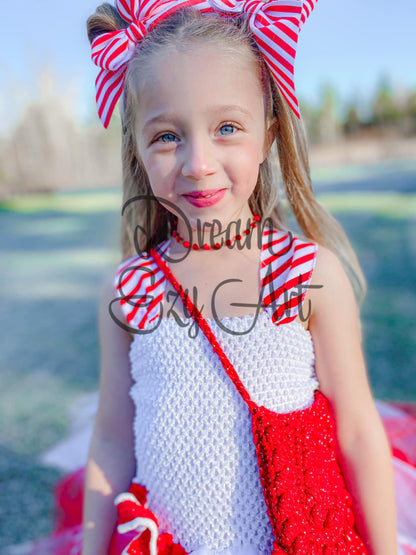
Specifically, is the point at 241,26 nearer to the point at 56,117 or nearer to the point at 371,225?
the point at 371,225

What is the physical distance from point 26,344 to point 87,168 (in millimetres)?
9062

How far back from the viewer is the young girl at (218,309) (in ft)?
2.85

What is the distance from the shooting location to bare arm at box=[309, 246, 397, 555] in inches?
36.5

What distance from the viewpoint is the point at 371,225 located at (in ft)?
18.7

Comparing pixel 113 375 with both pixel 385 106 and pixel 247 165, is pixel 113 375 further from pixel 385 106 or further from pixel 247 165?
pixel 385 106

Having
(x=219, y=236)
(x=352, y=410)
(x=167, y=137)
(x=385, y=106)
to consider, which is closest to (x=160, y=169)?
(x=167, y=137)

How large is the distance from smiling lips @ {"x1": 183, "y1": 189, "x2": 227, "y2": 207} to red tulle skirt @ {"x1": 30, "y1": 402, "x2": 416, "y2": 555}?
0.56 meters

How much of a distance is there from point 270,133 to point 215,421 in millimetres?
565

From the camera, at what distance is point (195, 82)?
2.75 ft

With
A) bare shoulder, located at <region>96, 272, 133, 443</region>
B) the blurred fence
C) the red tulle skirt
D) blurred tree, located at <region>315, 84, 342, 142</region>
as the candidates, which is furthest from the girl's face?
blurred tree, located at <region>315, 84, 342, 142</region>

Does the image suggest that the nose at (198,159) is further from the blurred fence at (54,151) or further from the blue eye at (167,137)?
the blurred fence at (54,151)

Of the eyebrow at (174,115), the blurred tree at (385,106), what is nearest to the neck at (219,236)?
the eyebrow at (174,115)

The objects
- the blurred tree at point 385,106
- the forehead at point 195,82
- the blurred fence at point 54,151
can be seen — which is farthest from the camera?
the blurred tree at point 385,106

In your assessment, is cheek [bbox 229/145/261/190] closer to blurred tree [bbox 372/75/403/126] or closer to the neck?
the neck
